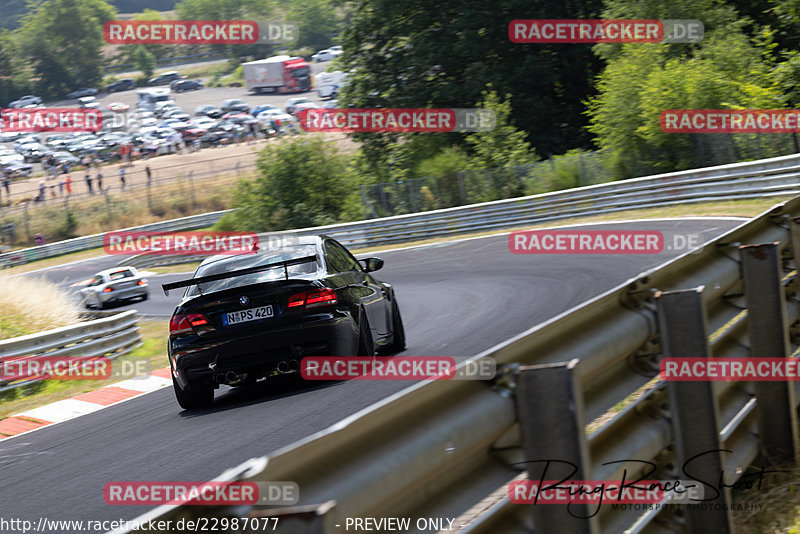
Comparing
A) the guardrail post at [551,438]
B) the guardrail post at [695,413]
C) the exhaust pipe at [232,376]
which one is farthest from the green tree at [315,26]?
the guardrail post at [551,438]

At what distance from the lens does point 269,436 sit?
23.6 feet

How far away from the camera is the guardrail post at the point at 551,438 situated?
2.65m

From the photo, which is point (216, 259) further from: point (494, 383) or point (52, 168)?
point (52, 168)

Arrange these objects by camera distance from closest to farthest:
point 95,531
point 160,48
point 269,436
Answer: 1. point 95,531
2. point 269,436
3. point 160,48

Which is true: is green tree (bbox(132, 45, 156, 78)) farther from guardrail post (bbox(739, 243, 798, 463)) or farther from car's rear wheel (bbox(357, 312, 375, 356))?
guardrail post (bbox(739, 243, 798, 463))

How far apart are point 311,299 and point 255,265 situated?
749mm

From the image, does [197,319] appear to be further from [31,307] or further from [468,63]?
[468,63]

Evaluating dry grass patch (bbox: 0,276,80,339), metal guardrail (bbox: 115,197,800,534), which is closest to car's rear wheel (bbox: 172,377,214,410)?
metal guardrail (bbox: 115,197,800,534)

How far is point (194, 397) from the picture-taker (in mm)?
9180

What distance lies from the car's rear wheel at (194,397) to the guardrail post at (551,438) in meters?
6.74

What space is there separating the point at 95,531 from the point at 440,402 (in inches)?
136

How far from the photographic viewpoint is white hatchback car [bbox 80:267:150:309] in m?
29.2

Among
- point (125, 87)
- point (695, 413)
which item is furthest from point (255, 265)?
point (125, 87)

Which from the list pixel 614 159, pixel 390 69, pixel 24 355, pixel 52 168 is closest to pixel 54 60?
pixel 52 168
